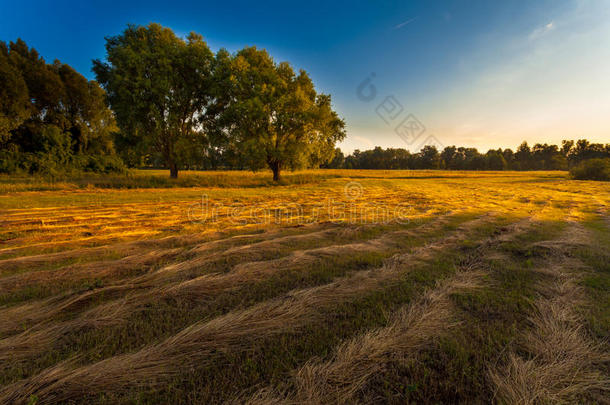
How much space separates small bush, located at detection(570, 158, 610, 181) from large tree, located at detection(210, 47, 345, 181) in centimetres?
4809

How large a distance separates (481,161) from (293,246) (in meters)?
126

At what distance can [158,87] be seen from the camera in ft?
55.1

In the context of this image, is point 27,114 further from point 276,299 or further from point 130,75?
point 276,299

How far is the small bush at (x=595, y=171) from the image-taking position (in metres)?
34.9

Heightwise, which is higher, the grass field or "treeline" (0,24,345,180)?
"treeline" (0,24,345,180)

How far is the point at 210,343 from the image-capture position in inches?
78.4

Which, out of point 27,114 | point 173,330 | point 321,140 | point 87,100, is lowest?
point 173,330

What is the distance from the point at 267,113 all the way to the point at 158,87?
880cm

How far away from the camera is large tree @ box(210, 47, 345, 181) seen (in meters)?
19.0

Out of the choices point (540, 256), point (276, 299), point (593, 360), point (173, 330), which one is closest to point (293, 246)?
point (276, 299)

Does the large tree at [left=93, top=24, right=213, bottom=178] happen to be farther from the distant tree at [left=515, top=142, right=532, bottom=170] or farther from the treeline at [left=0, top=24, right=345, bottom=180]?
the distant tree at [left=515, top=142, right=532, bottom=170]

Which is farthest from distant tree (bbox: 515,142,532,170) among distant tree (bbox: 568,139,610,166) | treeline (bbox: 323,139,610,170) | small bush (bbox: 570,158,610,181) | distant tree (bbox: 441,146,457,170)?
small bush (bbox: 570,158,610,181)

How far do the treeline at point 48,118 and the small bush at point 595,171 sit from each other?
69.2m

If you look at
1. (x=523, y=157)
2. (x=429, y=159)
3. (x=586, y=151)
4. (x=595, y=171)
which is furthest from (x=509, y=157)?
(x=595, y=171)
